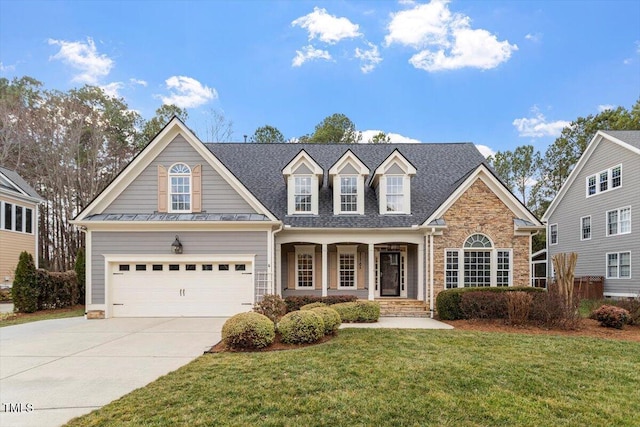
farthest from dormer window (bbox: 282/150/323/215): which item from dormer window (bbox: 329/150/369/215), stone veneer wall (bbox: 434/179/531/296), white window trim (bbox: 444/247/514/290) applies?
white window trim (bbox: 444/247/514/290)

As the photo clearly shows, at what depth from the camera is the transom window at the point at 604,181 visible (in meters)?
18.5

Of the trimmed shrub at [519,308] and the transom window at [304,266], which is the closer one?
the trimmed shrub at [519,308]

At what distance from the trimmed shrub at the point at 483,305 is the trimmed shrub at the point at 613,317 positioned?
258 centimetres

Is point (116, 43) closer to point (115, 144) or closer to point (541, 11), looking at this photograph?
point (115, 144)

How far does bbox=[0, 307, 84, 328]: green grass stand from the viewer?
1248 cm

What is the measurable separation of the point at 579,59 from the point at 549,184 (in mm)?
20911

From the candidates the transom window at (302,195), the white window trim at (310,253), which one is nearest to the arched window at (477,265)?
the white window trim at (310,253)

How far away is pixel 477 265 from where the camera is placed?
13.4 m

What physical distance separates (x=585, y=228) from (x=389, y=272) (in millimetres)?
13776

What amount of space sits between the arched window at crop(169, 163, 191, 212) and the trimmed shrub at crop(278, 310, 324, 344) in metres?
7.05

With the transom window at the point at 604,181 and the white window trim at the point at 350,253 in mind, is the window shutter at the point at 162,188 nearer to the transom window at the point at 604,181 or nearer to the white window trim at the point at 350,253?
the white window trim at the point at 350,253

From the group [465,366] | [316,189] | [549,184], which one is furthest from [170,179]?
[549,184]

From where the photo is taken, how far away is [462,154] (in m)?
18.2

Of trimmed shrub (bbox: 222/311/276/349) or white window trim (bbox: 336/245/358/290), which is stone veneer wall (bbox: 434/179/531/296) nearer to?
white window trim (bbox: 336/245/358/290)
